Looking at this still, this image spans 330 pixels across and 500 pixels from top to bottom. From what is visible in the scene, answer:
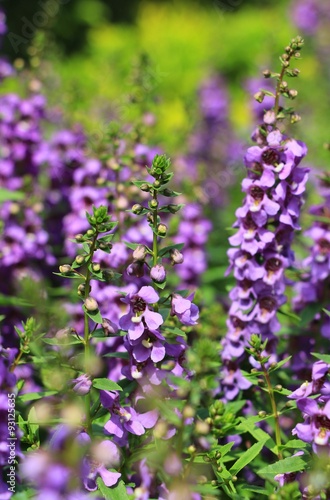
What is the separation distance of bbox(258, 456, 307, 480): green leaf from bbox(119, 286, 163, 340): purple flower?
0.51 meters

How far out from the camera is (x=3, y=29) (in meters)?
3.78

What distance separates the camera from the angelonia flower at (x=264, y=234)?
7.75ft

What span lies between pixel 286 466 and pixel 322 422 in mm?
186

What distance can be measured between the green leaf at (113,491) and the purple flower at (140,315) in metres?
0.43

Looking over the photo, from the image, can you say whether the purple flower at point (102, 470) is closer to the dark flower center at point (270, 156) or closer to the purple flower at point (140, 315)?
the purple flower at point (140, 315)

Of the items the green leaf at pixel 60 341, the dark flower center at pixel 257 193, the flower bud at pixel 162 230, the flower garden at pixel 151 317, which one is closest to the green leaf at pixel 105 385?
the flower garden at pixel 151 317

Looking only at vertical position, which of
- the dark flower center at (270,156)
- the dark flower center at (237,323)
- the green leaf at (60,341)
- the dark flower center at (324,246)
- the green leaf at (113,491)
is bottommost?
the green leaf at (113,491)

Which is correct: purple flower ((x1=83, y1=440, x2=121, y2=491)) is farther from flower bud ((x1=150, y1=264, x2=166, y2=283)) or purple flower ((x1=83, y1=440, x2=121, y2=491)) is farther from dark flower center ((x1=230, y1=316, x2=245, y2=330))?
dark flower center ((x1=230, y1=316, x2=245, y2=330))

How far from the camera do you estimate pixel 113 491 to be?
1.94m

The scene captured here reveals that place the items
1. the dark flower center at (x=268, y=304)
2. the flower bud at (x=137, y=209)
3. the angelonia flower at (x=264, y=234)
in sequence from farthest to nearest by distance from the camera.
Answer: the dark flower center at (x=268, y=304) → the angelonia flower at (x=264, y=234) → the flower bud at (x=137, y=209)

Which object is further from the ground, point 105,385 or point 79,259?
point 79,259

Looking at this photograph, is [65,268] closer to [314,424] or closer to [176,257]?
[176,257]

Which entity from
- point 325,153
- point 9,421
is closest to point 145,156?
point 9,421

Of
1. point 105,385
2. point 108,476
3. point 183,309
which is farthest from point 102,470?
point 183,309
